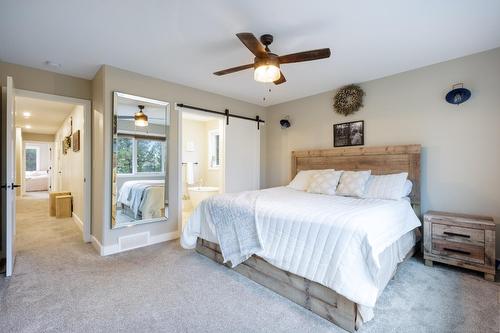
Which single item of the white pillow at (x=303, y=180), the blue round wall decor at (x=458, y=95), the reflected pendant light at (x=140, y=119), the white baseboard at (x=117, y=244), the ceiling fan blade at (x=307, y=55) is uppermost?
the ceiling fan blade at (x=307, y=55)

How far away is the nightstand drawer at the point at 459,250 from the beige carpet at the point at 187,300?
0.62ft

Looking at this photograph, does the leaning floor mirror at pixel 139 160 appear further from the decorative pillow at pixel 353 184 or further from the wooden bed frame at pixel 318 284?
the decorative pillow at pixel 353 184

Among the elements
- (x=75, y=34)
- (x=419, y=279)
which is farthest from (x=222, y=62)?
(x=419, y=279)

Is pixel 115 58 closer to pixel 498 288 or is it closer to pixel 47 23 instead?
pixel 47 23

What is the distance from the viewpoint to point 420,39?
254cm

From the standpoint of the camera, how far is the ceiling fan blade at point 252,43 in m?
1.91

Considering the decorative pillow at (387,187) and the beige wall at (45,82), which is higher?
the beige wall at (45,82)

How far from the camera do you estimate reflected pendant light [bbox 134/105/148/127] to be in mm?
3499

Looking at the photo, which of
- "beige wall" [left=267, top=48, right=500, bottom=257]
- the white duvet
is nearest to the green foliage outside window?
the white duvet

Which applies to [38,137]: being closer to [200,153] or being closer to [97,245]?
[200,153]

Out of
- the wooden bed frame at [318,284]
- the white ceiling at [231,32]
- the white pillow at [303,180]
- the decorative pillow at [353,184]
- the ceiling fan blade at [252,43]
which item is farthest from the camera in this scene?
the white pillow at [303,180]

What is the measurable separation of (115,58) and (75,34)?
21.9 inches

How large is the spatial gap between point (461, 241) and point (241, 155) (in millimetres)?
3531

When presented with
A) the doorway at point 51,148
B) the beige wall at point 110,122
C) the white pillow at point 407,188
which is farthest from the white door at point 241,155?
the white pillow at point 407,188
